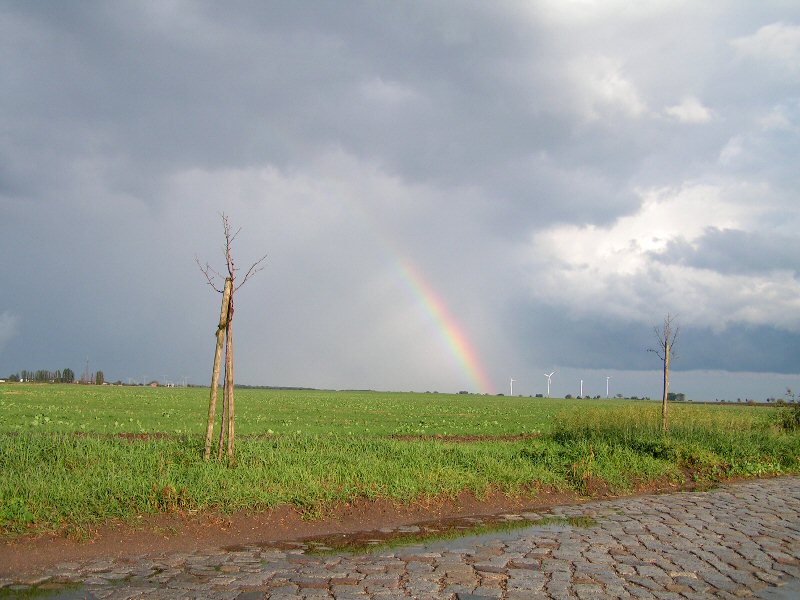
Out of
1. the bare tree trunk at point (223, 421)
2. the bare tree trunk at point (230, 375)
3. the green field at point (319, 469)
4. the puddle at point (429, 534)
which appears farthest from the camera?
the bare tree trunk at point (223, 421)

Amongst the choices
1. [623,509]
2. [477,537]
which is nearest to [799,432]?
[623,509]

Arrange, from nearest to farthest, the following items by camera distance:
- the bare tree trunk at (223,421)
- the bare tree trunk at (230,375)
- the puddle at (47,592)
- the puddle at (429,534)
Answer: the puddle at (47,592)
the puddle at (429,534)
the bare tree trunk at (230,375)
the bare tree trunk at (223,421)

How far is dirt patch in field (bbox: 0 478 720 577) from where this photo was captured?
8117 mm

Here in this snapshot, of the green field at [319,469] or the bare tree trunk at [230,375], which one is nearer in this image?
the green field at [319,469]

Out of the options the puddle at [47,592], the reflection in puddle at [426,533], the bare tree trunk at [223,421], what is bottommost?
the reflection in puddle at [426,533]

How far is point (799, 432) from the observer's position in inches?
978

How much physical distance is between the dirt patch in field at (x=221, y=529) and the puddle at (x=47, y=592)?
647 mm

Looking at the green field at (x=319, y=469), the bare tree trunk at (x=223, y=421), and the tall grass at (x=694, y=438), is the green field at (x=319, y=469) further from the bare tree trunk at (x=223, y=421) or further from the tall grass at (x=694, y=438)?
the bare tree trunk at (x=223, y=421)

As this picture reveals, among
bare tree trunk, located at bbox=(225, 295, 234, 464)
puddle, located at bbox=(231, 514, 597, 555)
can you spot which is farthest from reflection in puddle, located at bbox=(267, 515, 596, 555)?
bare tree trunk, located at bbox=(225, 295, 234, 464)

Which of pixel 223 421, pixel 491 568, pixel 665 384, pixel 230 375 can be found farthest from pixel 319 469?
pixel 665 384

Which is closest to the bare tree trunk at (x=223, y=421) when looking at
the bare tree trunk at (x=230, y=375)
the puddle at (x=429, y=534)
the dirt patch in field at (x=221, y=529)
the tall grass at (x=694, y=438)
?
the bare tree trunk at (x=230, y=375)

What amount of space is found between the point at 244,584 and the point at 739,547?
7.05m

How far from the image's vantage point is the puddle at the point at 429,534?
8.78 meters

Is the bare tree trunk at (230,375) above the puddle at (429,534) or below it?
above
